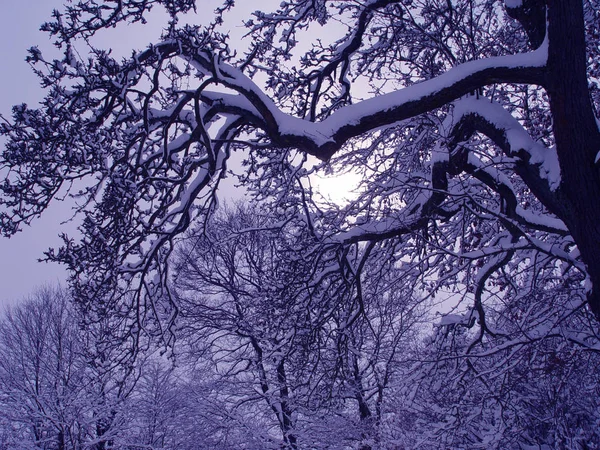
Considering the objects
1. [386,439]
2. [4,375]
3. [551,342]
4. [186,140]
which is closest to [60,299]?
[4,375]

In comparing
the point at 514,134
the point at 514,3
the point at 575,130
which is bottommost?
the point at 575,130

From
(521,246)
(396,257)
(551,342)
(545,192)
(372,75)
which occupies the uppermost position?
(372,75)

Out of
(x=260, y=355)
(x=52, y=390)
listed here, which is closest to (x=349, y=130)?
(x=260, y=355)

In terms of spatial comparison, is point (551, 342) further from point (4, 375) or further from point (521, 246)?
point (4, 375)

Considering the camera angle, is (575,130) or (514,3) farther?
(514,3)

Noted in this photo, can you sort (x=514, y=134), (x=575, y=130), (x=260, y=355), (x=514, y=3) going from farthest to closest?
(x=260, y=355) < (x=514, y=3) < (x=514, y=134) < (x=575, y=130)

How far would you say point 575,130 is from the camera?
3529 mm

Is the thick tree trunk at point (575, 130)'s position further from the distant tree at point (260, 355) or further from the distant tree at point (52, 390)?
the distant tree at point (52, 390)

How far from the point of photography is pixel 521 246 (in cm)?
395

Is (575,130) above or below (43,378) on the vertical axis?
below

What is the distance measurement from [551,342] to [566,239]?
1.76 metres

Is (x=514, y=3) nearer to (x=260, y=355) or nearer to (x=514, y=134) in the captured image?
(x=514, y=134)

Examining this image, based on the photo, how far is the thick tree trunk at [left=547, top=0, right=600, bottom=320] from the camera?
3.44m

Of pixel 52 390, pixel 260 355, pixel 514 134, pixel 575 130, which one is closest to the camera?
pixel 575 130
